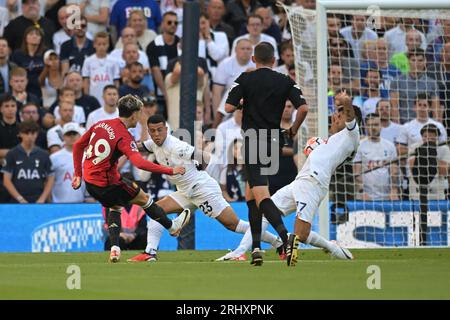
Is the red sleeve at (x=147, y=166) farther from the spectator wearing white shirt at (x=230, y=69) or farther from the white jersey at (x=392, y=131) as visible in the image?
the spectator wearing white shirt at (x=230, y=69)

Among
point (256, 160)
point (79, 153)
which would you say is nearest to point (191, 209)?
point (79, 153)

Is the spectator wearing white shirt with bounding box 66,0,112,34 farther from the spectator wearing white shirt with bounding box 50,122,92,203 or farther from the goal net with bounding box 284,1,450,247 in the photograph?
the goal net with bounding box 284,1,450,247

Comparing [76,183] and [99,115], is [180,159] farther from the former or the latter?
[99,115]

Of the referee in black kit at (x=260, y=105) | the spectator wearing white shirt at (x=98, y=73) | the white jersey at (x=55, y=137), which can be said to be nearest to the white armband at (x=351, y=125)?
the referee in black kit at (x=260, y=105)

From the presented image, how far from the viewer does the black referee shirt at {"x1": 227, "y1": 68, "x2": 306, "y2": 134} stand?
43.3 feet

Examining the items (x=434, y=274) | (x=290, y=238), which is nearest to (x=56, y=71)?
(x=290, y=238)

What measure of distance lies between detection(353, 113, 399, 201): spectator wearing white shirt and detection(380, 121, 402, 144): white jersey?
1.62 feet

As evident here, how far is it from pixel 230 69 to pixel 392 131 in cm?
332

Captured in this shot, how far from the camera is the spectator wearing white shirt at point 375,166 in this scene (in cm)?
1973

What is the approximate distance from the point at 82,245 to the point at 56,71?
3990 mm

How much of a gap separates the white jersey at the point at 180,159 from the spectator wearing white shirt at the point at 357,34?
5.30m

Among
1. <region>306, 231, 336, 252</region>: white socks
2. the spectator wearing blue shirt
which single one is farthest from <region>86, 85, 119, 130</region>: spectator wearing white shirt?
<region>306, 231, 336, 252</region>: white socks

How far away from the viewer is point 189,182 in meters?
16.0

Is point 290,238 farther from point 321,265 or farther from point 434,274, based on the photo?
point 434,274
